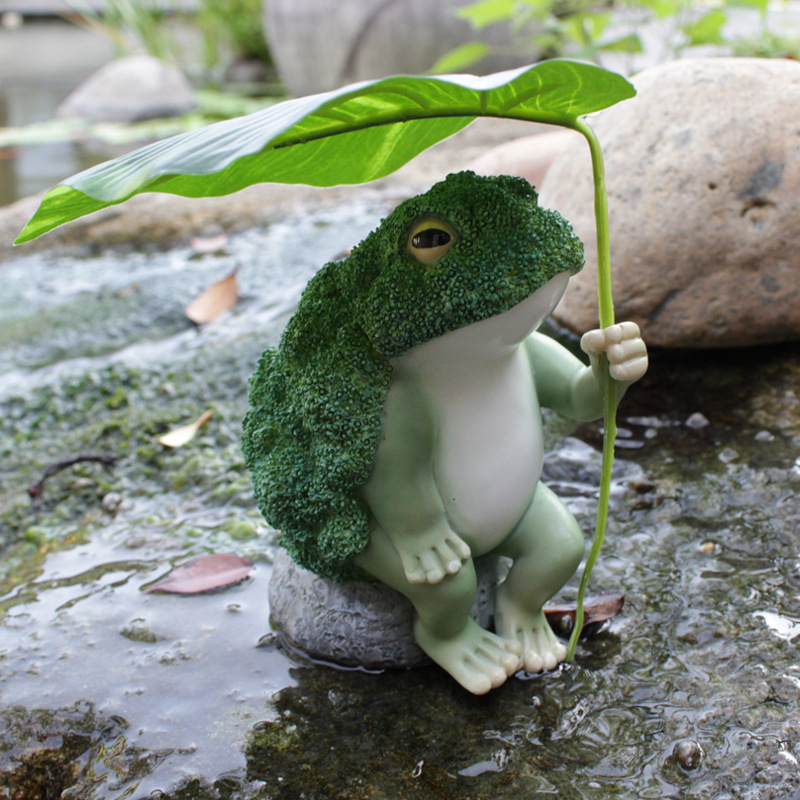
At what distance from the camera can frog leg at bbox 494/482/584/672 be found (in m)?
1.67

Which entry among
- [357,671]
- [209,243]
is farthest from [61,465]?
[209,243]

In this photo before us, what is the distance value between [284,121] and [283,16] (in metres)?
7.89

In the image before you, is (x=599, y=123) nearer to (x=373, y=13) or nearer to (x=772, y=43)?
(x=772, y=43)

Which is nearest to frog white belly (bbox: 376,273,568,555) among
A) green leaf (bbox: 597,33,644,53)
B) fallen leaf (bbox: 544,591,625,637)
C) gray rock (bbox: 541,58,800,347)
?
fallen leaf (bbox: 544,591,625,637)

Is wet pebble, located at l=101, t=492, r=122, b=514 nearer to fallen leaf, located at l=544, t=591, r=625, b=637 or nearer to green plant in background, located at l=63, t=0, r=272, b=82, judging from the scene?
fallen leaf, located at l=544, t=591, r=625, b=637

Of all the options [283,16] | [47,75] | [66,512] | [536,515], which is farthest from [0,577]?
[47,75]

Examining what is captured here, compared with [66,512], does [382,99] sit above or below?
above

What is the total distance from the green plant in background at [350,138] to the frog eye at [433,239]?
0.14m

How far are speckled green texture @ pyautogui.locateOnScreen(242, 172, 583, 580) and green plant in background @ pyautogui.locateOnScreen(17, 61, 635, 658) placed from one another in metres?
0.11

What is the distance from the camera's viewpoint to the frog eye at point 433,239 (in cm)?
137

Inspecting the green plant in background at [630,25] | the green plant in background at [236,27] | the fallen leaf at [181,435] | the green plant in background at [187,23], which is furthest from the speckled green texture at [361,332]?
the green plant in background at [236,27]

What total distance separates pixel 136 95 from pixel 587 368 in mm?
8822

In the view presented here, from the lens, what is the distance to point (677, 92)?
2.71 m

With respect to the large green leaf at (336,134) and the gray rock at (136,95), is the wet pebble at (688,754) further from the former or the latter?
the gray rock at (136,95)
